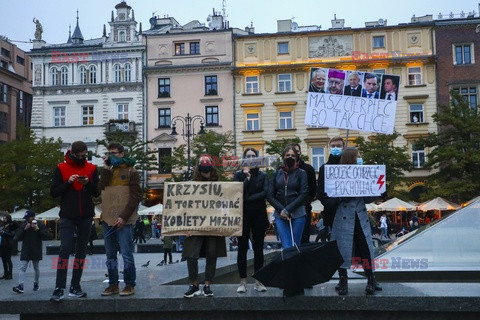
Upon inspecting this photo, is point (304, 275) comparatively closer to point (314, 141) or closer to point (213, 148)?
point (213, 148)

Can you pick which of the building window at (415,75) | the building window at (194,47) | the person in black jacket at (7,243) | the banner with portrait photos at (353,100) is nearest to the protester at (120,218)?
the banner with portrait photos at (353,100)

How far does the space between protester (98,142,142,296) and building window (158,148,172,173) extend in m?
34.6

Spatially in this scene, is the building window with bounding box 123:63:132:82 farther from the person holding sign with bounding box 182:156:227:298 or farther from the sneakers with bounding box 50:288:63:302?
the sneakers with bounding box 50:288:63:302

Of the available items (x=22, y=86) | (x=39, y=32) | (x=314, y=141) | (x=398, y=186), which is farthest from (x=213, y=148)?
(x=22, y=86)

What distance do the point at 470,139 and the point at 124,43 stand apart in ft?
91.5

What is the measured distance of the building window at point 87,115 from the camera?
47.4 meters

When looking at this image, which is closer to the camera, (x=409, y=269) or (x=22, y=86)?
(x=409, y=269)

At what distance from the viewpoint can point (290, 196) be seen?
682 cm

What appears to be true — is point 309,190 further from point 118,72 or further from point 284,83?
point 118,72

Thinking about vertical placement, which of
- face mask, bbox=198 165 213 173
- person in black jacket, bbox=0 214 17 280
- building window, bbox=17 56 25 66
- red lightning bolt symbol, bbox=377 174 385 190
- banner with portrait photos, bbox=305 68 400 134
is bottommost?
person in black jacket, bbox=0 214 17 280

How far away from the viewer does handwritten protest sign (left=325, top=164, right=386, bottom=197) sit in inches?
250

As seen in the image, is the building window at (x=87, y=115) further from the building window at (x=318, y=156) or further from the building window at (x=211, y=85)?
the building window at (x=318, y=156)

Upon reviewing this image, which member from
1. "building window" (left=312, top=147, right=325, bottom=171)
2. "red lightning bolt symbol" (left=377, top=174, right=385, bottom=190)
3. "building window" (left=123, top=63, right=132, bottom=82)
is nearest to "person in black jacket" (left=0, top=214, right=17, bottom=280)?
"red lightning bolt symbol" (left=377, top=174, right=385, bottom=190)

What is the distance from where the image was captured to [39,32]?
50469 millimetres
